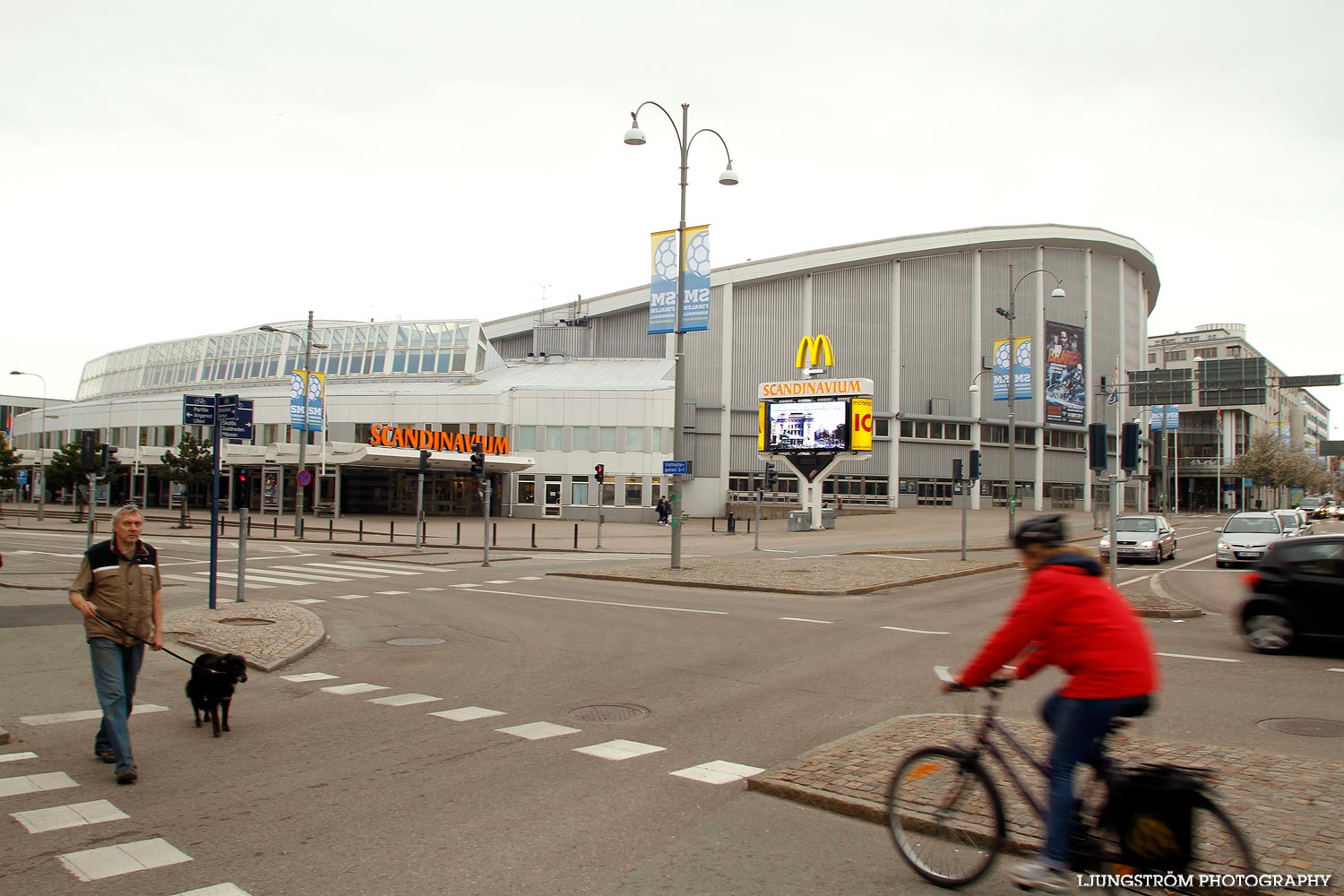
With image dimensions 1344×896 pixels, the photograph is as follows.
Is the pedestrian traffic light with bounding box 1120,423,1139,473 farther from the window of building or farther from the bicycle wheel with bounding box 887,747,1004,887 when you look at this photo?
the window of building

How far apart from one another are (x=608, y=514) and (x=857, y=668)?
48.7m

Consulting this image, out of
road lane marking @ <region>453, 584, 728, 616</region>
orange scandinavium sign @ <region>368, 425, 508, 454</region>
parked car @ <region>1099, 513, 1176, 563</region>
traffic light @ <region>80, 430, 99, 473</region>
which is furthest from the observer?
orange scandinavium sign @ <region>368, 425, 508, 454</region>

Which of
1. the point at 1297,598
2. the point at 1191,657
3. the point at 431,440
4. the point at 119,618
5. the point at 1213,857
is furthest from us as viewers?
the point at 431,440

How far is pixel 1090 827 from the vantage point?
4.18m

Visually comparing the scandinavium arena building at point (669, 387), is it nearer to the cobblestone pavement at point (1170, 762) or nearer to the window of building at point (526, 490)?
the window of building at point (526, 490)

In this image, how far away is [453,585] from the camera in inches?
824

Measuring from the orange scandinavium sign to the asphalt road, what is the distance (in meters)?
39.3

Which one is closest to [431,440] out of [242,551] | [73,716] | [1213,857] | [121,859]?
[242,551]

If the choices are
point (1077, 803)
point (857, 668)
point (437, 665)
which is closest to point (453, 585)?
point (437, 665)

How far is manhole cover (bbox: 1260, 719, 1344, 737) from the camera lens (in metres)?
7.59

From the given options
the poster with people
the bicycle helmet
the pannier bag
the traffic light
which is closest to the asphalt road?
the pannier bag

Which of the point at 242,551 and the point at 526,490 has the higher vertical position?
the point at 526,490

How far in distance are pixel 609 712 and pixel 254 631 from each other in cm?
697

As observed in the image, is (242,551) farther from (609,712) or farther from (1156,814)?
(1156,814)
